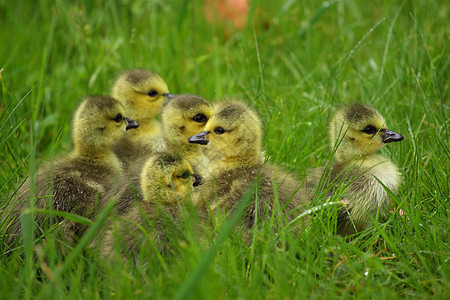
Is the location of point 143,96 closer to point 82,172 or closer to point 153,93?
point 153,93

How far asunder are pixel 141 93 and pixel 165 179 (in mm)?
1304

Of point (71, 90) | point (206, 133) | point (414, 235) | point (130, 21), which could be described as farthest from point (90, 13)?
point (414, 235)

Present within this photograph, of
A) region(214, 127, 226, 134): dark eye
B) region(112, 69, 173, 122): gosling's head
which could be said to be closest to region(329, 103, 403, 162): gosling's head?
region(214, 127, 226, 134): dark eye

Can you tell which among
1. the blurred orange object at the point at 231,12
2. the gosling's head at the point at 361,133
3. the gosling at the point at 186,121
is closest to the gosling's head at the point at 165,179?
the gosling at the point at 186,121

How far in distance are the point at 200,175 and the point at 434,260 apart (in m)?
1.18

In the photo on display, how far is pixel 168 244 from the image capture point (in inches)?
90.8

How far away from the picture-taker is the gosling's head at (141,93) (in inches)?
145

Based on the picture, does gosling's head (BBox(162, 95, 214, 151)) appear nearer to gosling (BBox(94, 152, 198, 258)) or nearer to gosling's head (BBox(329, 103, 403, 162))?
gosling (BBox(94, 152, 198, 258))

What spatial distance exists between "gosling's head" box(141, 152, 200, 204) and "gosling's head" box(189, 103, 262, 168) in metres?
0.29

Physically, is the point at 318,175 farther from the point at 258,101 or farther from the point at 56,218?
the point at 56,218

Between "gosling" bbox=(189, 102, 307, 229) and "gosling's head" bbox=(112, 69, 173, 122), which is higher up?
"gosling" bbox=(189, 102, 307, 229)

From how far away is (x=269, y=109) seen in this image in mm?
3562

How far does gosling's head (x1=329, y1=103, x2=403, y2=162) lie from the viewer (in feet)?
9.39

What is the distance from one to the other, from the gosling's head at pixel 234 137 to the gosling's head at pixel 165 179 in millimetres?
294
